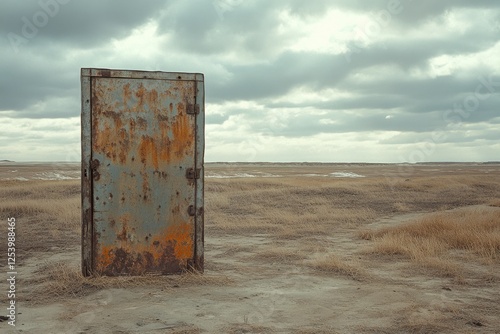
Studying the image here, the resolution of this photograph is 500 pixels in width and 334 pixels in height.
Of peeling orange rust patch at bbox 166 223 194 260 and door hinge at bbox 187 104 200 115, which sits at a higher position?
door hinge at bbox 187 104 200 115

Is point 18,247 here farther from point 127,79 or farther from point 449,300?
point 449,300

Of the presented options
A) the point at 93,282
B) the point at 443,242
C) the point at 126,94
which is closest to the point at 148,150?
the point at 126,94

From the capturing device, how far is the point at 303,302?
5.37 meters

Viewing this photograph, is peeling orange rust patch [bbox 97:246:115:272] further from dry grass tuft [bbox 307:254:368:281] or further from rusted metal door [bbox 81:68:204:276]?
dry grass tuft [bbox 307:254:368:281]

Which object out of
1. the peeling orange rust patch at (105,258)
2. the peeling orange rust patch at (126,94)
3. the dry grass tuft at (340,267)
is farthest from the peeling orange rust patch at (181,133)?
the dry grass tuft at (340,267)

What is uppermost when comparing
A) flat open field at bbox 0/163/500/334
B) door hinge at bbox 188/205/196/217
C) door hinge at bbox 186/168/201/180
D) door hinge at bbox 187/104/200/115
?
door hinge at bbox 187/104/200/115

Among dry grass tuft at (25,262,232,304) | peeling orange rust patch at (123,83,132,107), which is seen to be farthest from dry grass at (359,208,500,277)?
peeling orange rust patch at (123,83,132,107)

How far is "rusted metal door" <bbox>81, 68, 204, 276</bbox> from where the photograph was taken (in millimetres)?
6043

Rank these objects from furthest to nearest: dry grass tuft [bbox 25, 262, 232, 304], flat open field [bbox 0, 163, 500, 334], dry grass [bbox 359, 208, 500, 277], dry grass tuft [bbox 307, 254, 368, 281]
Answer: dry grass [bbox 359, 208, 500, 277] → dry grass tuft [bbox 307, 254, 368, 281] → dry grass tuft [bbox 25, 262, 232, 304] → flat open field [bbox 0, 163, 500, 334]

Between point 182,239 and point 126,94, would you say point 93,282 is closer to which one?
point 182,239

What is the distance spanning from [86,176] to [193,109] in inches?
64.3

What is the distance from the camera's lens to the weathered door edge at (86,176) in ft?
19.6

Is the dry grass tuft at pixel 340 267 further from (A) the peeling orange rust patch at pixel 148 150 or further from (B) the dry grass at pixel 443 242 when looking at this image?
(A) the peeling orange rust patch at pixel 148 150

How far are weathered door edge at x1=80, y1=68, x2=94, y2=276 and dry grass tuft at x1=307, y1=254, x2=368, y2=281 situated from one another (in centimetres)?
331
